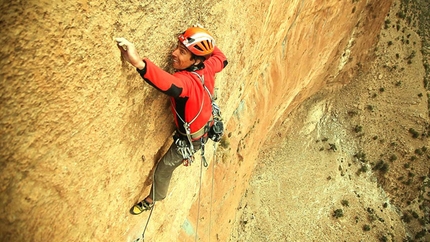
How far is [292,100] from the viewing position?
47.3 feet

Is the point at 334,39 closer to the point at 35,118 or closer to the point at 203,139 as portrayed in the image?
the point at 203,139

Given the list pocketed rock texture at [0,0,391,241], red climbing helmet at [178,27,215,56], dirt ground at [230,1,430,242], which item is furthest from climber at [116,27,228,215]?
dirt ground at [230,1,430,242]

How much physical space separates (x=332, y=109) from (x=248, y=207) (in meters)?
7.82

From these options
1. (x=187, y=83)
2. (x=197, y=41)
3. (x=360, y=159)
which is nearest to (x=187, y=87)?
(x=187, y=83)

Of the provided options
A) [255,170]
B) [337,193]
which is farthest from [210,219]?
[337,193]

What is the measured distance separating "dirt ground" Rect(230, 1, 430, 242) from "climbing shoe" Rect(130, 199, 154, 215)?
898 centimetres

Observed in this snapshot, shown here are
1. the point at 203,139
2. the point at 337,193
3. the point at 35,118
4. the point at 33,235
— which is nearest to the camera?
the point at 35,118

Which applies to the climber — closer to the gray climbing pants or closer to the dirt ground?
the gray climbing pants

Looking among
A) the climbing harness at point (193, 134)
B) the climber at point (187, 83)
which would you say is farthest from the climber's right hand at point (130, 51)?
the climbing harness at point (193, 134)

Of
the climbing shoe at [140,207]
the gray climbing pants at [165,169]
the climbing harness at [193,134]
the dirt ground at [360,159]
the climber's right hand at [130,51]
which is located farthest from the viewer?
the dirt ground at [360,159]

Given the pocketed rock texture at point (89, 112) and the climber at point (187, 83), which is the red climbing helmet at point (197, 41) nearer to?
the climber at point (187, 83)

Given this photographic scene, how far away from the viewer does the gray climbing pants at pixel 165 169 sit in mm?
4246

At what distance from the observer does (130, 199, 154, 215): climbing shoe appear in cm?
439

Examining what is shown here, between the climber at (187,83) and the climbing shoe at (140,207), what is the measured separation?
0.01 metres
